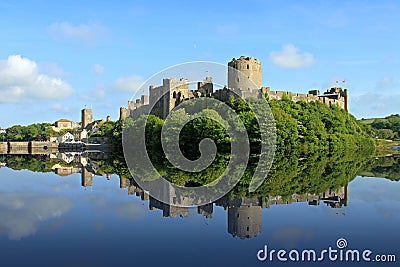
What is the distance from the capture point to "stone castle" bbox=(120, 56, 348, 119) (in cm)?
4575

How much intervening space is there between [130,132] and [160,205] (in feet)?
111

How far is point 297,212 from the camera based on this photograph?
38.7 feet

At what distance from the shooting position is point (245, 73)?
4853cm

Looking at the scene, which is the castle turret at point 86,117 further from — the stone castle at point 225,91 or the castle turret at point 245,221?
the castle turret at point 245,221

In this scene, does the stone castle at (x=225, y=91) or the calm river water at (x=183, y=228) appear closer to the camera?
the calm river water at (x=183, y=228)

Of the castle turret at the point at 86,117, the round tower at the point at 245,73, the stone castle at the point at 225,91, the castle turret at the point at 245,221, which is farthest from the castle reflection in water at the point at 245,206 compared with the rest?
the castle turret at the point at 86,117

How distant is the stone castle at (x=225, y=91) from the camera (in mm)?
45750

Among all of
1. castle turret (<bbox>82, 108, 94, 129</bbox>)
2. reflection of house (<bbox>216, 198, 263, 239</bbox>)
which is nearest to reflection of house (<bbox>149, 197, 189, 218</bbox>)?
reflection of house (<bbox>216, 198, 263, 239</bbox>)

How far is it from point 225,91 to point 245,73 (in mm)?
4542

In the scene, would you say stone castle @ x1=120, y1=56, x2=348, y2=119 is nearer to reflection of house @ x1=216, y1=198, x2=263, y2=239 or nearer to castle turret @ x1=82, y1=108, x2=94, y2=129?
reflection of house @ x1=216, y1=198, x2=263, y2=239

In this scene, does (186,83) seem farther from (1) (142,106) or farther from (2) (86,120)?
(2) (86,120)

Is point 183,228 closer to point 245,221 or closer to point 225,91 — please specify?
point 245,221

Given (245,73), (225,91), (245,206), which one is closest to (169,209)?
(245,206)

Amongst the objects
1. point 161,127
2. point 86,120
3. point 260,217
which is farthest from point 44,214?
point 86,120
